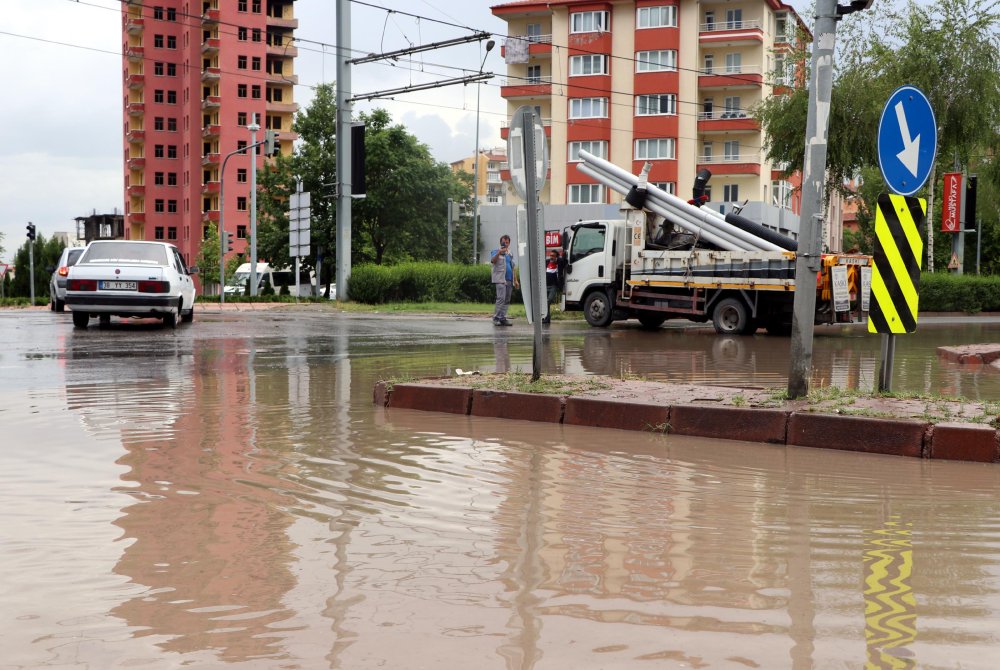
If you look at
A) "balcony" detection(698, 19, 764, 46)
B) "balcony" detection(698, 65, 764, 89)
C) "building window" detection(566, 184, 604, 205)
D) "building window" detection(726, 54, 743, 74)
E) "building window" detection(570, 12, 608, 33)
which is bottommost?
"building window" detection(566, 184, 604, 205)

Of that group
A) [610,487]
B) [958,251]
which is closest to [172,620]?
[610,487]

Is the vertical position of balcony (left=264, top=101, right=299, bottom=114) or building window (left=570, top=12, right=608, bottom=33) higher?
balcony (left=264, top=101, right=299, bottom=114)

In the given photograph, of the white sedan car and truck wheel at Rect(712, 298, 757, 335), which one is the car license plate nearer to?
the white sedan car

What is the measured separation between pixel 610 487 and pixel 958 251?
38.4 metres

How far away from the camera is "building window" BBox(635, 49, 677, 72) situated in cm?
6462

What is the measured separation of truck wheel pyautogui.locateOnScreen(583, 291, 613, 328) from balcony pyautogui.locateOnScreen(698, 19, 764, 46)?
147 ft

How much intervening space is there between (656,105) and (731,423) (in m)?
59.5

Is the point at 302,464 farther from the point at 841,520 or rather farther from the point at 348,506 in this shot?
the point at 841,520

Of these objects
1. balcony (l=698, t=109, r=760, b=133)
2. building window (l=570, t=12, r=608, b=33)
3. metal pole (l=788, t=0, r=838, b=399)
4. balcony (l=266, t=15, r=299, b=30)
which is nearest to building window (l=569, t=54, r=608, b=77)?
building window (l=570, t=12, r=608, b=33)

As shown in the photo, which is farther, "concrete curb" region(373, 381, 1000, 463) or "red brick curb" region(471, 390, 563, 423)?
"red brick curb" region(471, 390, 563, 423)

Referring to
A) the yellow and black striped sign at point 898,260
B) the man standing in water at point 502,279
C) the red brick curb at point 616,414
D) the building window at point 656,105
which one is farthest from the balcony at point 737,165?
the red brick curb at point 616,414

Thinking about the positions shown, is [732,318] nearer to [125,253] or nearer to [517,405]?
[125,253]

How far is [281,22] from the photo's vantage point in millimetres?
107500

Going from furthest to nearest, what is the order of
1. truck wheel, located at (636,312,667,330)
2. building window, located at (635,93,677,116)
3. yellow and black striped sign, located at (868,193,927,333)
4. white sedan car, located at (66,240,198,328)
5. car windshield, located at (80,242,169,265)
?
building window, located at (635,93,677,116) < truck wheel, located at (636,312,667,330) < car windshield, located at (80,242,169,265) < white sedan car, located at (66,240,198,328) < yellow and black striped sign, located at (868,193,927,333)
